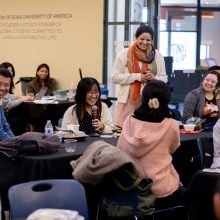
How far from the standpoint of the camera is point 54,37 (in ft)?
30.0

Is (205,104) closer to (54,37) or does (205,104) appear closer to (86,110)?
(86,110)

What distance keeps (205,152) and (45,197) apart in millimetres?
1883

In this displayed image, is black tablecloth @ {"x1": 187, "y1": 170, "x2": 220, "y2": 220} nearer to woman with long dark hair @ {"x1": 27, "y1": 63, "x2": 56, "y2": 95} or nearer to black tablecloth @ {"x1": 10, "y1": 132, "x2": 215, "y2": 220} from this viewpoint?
black tablecloth @ {"x1": 10, "y1": 132, "x2": 215, "y2": 220}

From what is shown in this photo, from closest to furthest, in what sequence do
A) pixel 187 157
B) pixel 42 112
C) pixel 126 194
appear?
1. pixel 126 194
2. pixel 187 157
3. pixel 42 112

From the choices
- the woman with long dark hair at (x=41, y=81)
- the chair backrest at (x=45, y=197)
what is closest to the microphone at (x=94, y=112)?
the chair backrest at (x=45, y=197)

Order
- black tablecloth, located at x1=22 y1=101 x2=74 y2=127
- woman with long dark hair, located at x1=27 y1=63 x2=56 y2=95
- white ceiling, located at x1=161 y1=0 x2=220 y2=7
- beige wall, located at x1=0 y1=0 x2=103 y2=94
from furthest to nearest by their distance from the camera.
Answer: white ceiling, located at x1=161 y1=0 x2=220 y2=7
beige wall, located at x1=0 y1=0 x2=103 y2=94
woman with long dark hair, located at x1=27 y1=63 x2=56 y2=95
black tablecloth, located at x1=22 y1=101 x2=74 y2=127

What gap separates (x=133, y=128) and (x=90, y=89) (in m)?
1.11

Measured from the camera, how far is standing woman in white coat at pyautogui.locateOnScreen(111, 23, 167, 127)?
550 centimetres

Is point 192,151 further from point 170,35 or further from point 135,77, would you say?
point 170,35

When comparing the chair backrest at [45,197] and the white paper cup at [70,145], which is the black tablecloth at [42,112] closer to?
the white paper cup at [70,145]

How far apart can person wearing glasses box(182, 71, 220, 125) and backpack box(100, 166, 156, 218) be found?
207cm

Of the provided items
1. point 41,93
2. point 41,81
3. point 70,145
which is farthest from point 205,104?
point 41,81

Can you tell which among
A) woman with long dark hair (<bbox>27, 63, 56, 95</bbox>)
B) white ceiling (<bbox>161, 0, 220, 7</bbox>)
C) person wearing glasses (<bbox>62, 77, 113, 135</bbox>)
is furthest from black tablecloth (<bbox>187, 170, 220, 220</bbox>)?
white ceiling (<bbox>161, 0, 220, 7</bbox>)

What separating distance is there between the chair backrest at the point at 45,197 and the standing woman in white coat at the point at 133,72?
9.37ft
